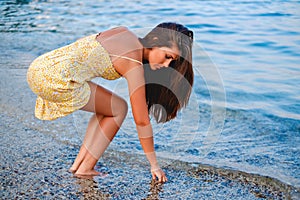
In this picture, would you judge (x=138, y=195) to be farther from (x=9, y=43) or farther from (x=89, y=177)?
(x=9, y=43)

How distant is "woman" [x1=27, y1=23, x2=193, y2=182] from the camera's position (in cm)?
302

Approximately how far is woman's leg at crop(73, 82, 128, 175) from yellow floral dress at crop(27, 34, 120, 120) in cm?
8

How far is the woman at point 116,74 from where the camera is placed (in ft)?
9.92

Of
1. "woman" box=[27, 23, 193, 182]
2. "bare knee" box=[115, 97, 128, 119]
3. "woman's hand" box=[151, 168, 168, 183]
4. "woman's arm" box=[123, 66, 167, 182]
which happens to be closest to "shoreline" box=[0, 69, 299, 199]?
"woman's hand" box=[151, 168, 168, 183]

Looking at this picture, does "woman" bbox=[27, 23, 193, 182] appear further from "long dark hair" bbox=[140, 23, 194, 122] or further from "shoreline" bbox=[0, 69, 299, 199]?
"shoreline" bbox=[0, 69, 299, 199]

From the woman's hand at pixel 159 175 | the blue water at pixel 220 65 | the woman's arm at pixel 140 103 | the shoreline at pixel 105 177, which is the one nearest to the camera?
the woman's arm at pixel 140 103

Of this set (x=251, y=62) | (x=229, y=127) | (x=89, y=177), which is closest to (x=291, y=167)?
(x=229, y=127)

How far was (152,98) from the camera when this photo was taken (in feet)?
10.9

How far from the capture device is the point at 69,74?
10.0 feet

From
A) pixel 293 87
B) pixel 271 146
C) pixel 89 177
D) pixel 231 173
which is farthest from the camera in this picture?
pixel 293 87

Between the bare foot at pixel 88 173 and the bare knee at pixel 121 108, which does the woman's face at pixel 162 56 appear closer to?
the bare knee at pixel 121 108

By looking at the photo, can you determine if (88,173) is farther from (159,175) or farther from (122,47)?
(122,47)

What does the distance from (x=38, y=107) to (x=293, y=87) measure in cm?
378

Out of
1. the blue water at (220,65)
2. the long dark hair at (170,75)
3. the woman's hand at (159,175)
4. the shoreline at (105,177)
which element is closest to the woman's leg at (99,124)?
the shoreline at (105,177)
